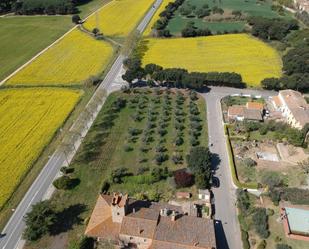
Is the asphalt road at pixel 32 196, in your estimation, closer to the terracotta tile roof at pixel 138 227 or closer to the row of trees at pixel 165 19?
the terracotta tile roof at pixel 138 227

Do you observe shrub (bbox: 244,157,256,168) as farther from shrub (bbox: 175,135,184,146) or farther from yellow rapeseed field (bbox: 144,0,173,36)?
yellow rapeseed field (bbox: 144,0,173,36)

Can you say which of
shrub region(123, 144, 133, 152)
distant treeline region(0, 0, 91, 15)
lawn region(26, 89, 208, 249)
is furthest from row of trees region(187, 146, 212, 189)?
distant treeline region(0, 0, 91, 15)

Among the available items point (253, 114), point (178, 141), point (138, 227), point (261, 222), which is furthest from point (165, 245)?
point (253, 114)

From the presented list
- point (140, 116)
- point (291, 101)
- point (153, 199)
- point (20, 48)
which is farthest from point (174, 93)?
point (20, 48)

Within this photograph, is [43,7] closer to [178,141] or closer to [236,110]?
[236,110]

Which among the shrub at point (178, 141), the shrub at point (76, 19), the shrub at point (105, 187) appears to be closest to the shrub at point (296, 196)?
the shrub at point (178, 141)
